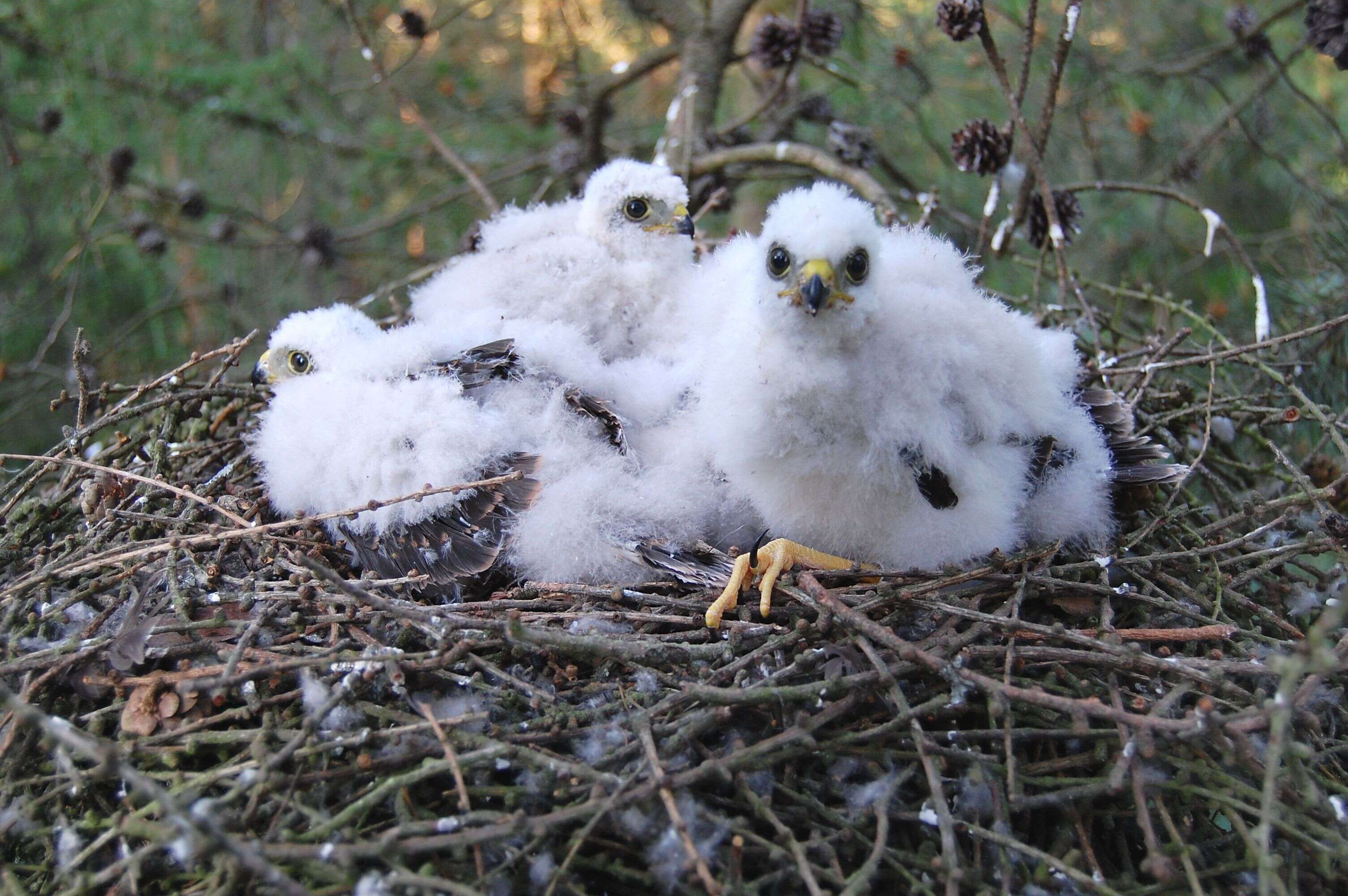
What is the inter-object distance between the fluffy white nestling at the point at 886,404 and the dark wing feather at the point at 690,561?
0.16m

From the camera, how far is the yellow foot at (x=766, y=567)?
201 centimetres

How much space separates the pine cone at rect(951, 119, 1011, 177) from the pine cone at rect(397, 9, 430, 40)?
2.04m

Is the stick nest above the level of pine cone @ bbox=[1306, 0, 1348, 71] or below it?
below

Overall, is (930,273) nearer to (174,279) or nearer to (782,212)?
(782,212)

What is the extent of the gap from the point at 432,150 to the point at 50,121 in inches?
60.2

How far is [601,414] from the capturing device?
2.38 m

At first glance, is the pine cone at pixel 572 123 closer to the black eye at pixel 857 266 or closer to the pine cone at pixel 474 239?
the pine cone at pixel 474 239

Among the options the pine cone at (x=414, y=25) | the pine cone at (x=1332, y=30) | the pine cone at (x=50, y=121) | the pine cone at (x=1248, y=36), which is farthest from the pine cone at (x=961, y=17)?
the pine cone at (x=50, y=121)

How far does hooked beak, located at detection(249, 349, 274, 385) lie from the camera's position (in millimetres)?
2857

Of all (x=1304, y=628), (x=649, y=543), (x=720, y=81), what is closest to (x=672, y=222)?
(x=720, y=81)

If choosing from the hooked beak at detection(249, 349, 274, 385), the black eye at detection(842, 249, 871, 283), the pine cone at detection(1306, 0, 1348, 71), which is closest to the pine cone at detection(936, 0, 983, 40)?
the pine cone at detection(1306, 0, 1348, 71)

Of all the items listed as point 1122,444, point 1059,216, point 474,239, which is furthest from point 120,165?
point 1122,444

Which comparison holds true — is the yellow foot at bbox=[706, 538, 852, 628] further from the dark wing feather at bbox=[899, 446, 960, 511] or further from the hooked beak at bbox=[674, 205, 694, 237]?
the hooked beak at bbox=[674, 205, 694, 237]

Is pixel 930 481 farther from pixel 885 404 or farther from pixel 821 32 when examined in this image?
pixel 821 32
